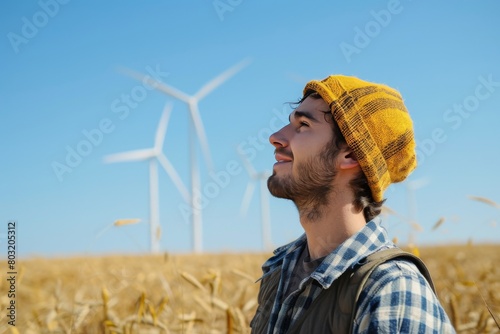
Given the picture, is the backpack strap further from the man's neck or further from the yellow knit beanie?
the yellow knit beanie

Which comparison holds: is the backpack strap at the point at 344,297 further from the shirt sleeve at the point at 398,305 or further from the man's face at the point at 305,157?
the man's face at the point at 305,157

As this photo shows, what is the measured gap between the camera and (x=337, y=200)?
105 inches

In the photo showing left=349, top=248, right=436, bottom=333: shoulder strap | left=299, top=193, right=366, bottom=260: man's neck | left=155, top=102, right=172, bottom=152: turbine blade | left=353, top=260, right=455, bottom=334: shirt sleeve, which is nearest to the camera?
left=353, top=260, right=455, bottom=334: shirt sleeve

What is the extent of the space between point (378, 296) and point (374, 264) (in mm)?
159

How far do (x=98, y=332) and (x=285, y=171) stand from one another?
2424 millimetres

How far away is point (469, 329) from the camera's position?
13.2 feet

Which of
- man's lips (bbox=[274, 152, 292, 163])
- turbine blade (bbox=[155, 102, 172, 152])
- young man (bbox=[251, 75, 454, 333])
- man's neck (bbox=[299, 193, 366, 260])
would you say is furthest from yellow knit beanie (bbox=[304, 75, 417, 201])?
turbine blade (bbox=[155, 102, 172, 152])

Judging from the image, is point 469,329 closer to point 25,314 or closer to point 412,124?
point 412,124

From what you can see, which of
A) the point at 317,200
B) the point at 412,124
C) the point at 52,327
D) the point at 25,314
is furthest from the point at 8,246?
the point at 412,124

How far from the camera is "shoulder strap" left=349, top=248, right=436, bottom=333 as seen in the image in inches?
87.6

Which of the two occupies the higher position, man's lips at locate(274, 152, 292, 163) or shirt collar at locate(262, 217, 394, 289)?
man's lips at locate(274, 152, 292, 163)

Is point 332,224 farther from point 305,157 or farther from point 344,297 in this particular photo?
point 344,297

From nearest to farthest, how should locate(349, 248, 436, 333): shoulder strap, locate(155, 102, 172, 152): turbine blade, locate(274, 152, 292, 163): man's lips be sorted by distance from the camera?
1. locate(349, 248, 436, 333): shoulder strap
2. locate(274, 152, 292, 163): man's lips
3. locate(155, 102, 172, 152): turbine blade

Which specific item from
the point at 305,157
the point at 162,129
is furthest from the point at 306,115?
the point at 162,129
